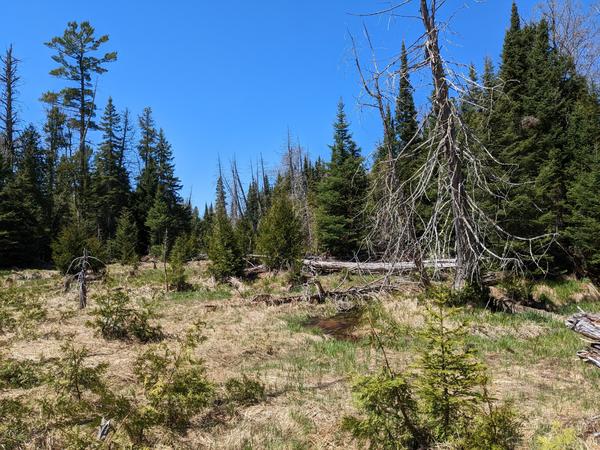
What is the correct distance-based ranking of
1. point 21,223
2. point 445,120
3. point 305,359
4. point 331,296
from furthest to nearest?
point 21,223, point 331,296, point 305,359, point 445,120

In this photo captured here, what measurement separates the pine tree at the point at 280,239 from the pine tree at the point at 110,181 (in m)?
20.1

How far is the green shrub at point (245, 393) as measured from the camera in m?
4.80

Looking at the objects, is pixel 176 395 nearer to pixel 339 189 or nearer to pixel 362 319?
pixel 362 319

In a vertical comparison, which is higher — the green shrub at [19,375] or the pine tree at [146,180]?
the pine tree at [146,180]

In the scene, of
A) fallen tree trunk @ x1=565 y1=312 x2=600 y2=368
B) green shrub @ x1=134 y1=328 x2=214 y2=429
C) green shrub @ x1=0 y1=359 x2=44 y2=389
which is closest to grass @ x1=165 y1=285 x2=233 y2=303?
green shrub @ x1=0 y1=359 x2=44 y2=389

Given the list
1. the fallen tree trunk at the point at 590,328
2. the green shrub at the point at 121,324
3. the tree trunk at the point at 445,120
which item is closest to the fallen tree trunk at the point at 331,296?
the green shrub at the point at 121,324

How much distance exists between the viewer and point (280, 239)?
20.9 metres

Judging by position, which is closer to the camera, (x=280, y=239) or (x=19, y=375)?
(x=19, y=375)

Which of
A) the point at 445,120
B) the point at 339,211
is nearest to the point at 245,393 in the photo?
the point at 445,120

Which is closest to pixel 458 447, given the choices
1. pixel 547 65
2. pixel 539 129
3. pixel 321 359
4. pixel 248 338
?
pixel 321 359

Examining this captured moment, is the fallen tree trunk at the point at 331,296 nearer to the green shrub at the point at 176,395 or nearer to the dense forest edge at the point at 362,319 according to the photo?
the dense forest edge at the point at 362,319

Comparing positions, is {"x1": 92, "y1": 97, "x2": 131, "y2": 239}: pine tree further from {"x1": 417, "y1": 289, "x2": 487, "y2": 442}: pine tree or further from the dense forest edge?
{"x1": 417, "y1": 289, "x2": 487, "y2": 442}: pine tree

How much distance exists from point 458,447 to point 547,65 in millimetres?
34547

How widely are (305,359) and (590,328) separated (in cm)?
430
